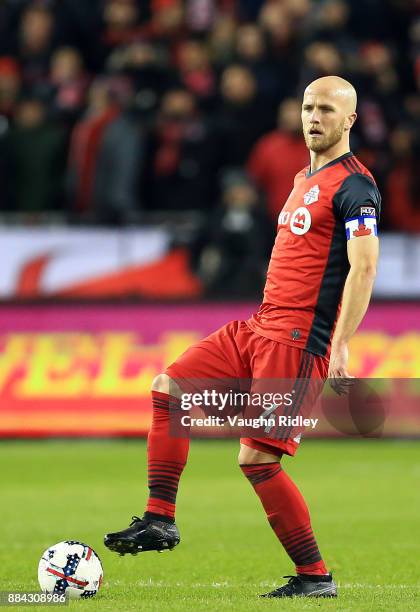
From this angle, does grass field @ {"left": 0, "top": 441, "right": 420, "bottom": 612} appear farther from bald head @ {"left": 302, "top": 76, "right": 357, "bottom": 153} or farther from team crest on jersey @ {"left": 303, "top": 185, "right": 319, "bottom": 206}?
bald head @ {"left": 302, "top": 76, "right": 357, "bottom": 153}

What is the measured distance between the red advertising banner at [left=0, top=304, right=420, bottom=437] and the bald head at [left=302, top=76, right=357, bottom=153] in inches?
320

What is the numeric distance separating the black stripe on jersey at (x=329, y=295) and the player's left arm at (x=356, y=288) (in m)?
0.24

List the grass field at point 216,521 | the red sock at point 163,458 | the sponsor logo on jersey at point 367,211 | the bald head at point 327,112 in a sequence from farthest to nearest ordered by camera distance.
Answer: the grass field at point 216,521 < the red sock at point 163,458 < the bald head at point 327,112 < the sponsor logo on jersey at point 367,211

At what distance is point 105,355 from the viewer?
14.7 metres

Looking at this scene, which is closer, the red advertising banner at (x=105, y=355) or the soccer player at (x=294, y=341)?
the soccer player at (x=294, y=341)

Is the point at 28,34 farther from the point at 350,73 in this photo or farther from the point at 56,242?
the point at 350,73

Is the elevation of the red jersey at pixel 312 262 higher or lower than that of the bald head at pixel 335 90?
Answer: lower

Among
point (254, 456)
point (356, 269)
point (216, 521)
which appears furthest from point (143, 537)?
point (216, 521)

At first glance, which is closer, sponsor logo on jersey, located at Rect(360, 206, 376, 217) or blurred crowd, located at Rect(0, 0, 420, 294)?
sponsor logo on jersey, located at Rect(360, 206, 376, 217)

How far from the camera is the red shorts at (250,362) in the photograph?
6.43m

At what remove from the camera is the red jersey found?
641cm

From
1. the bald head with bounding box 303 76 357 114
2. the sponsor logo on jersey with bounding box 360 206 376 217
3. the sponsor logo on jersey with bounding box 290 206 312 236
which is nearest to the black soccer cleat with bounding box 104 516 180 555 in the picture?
→ the sponsor logo on jersey with bounding box 290 206 312 236

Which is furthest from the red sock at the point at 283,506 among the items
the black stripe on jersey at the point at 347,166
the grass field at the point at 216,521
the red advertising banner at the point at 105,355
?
the red advertising banner at the point at 105,355

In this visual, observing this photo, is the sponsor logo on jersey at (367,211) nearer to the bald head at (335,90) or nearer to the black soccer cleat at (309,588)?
the bald head at (335,90)
